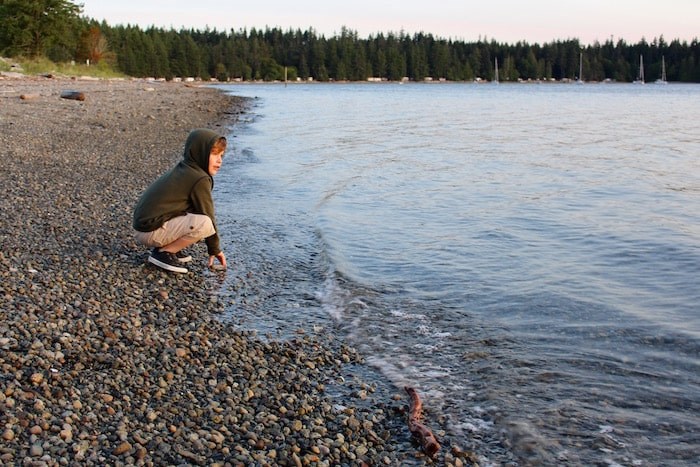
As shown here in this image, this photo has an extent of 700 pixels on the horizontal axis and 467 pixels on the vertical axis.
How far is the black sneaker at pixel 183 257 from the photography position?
336 inches

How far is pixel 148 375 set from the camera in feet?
17.5

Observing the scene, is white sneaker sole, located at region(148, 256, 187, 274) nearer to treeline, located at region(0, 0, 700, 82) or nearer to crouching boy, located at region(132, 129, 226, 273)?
crouching boy, located at region(132, 129, 226, 273)

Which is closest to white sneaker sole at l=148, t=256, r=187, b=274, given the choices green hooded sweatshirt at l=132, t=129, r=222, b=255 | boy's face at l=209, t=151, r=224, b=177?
green hooded sweatshirt at l=132, t=129, r=222, b=255

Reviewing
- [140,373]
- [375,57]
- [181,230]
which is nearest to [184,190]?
[181,230]

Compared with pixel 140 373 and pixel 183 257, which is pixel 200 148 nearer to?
pixel 183 257

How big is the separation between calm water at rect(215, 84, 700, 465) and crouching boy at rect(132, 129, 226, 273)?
2.56 feet

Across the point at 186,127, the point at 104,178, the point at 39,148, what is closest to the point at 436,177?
the point at 104,178

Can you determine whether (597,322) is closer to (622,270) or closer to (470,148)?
(622,270)

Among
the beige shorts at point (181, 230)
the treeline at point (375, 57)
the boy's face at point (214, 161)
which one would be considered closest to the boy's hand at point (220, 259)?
the beige shorts at point (181, 230)

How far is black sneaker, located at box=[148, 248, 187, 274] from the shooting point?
8.16 metres

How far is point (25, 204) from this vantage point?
10.8m

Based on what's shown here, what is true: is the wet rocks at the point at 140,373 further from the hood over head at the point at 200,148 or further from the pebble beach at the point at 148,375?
the hood over head at the point at 200,148

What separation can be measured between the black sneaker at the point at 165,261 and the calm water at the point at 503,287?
0.60m

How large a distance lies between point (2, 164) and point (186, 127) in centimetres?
1306
